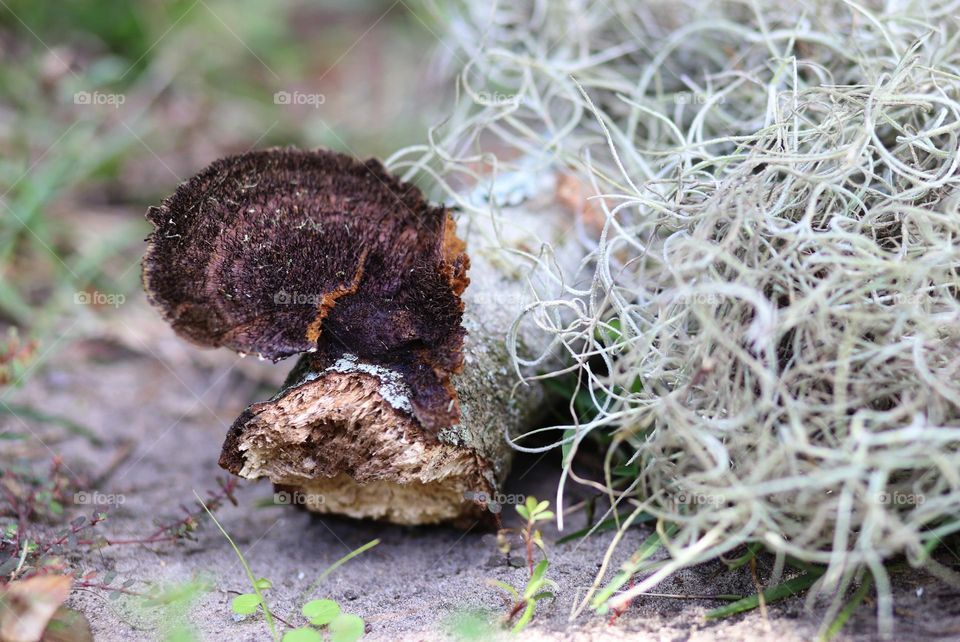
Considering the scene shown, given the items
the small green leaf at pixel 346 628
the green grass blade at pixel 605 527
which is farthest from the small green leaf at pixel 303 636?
the green grass blade at pixel 605 527

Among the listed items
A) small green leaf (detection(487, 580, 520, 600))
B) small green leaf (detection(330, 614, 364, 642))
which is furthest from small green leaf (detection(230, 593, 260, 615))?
small green leaf (detection(487, 580, 520, 600))

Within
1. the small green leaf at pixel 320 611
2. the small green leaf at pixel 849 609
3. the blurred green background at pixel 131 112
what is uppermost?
the blurred green background at pixel 131 112

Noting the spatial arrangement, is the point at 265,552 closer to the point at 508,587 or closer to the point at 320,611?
the point at 320,611

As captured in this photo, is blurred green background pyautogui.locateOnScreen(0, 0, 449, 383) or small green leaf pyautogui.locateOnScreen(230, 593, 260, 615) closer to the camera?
small green leaf pyautogui.locateOnScreen(230, 593, 260, 615)

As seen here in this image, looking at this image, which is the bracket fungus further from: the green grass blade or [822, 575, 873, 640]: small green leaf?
[822, 575, 873, 640]: small green leaf

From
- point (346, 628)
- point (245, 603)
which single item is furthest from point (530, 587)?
point (245, 603)

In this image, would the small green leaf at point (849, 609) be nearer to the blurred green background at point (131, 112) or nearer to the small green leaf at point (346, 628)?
the small green leaf at point (346, 628)
